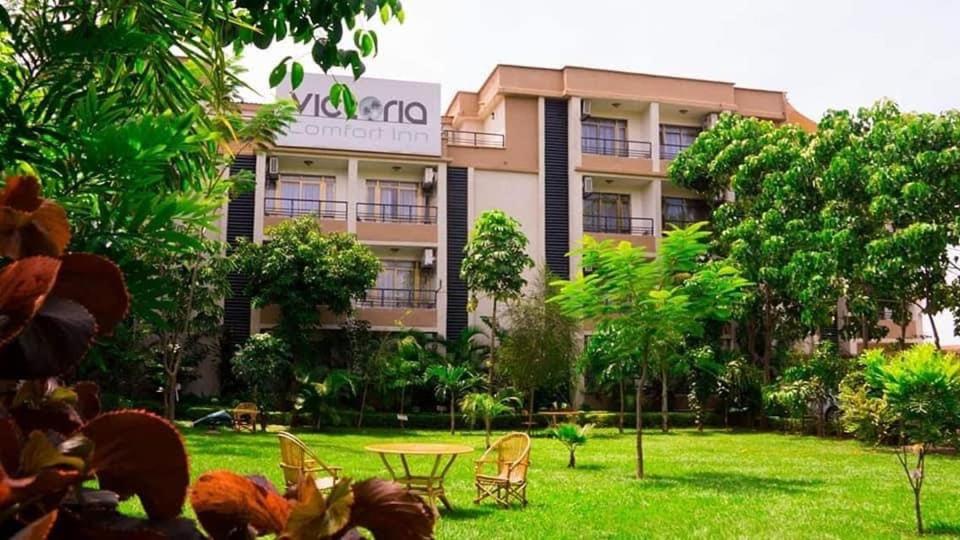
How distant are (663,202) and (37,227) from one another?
24.7 m

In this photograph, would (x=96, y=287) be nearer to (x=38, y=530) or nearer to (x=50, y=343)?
(x=50, y=343)

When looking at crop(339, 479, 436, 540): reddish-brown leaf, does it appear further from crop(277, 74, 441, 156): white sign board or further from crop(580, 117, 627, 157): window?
crop(580, 117, 627, 157): window

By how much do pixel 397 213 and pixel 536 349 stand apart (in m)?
6.32

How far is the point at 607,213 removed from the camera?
2459 cm

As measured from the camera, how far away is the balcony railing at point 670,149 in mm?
24422

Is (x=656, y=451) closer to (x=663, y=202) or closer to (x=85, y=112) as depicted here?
(x=663, y=202)

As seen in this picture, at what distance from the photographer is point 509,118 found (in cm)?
2359

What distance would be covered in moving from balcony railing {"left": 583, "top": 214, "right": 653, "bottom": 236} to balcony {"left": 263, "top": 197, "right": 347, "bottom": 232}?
679 cm

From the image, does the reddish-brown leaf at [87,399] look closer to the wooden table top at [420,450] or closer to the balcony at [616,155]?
the wooden table top at [420,450]

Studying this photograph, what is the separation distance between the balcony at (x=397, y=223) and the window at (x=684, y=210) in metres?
6.79

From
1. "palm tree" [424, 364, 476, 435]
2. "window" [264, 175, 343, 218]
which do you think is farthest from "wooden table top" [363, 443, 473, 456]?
"window" [264, 175, 343, 218]

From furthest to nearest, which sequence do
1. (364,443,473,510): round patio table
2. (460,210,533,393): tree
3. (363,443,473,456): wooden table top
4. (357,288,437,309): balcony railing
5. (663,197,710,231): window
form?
(663,197,710,231): window → (357,288,437,309): balcony railing → (460,210,533,393): tree → (363,443,473,456): wooden table top → (364,443,473,510): round patio table

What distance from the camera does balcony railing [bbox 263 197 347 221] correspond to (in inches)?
880

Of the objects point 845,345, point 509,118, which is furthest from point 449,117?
point 845,345
